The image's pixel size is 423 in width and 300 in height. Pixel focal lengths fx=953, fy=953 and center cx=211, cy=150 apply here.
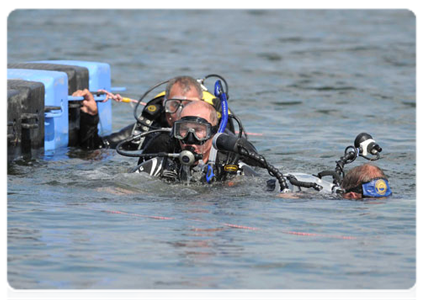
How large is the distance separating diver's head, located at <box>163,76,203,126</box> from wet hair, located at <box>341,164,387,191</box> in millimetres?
1466

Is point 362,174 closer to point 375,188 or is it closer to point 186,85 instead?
point 375,188

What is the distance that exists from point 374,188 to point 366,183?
0.06m

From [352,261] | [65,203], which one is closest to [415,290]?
[352,261]

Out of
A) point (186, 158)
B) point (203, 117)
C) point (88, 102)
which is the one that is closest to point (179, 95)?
point (203, 117)

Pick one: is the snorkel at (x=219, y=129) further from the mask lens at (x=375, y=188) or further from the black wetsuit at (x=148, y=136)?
the mask lens at (x=375, y=188)

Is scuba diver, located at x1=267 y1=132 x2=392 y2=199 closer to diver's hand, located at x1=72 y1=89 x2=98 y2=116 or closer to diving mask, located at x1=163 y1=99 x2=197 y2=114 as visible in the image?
diving mask, located at x1=163 y1=99 x2=197 y2=114

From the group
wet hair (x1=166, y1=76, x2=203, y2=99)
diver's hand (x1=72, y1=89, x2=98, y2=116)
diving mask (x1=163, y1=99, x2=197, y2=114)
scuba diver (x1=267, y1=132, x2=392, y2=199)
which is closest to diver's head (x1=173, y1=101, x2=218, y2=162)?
scuba diver (x1=267, y1=132, x2=392, y2=199)

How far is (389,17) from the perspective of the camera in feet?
73.4

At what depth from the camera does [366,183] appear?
577cm

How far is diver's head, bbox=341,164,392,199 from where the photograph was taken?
5.76 metres
